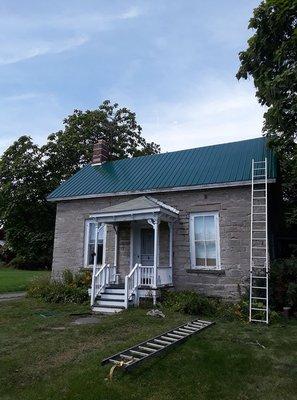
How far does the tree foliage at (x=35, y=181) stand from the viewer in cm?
3172

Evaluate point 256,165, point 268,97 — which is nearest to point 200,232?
point 256,165

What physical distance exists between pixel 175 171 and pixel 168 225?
2519 mm

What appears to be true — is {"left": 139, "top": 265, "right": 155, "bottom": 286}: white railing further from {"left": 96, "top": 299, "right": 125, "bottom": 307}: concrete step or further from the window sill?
the window sill

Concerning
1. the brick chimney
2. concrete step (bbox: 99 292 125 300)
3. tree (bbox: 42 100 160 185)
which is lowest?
concrete step (bbox: 99 292 125 300)

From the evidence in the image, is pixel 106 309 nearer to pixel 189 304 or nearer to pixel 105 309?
pixel 105 309

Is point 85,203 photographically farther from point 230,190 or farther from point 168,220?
point 230,190

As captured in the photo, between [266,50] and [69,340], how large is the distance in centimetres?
1090

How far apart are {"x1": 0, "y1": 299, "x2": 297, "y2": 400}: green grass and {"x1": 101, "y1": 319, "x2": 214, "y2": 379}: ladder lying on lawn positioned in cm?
14

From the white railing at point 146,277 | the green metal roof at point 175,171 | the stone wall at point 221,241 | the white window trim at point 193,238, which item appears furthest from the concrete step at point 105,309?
the green metal roof at point 175,171

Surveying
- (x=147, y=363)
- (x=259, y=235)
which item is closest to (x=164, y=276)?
(x=259, y=235)

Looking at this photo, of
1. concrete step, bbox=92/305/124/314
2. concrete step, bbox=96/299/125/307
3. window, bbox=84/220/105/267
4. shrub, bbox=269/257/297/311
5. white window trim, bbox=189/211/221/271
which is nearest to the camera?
shrub, bbox=269/257/297/311

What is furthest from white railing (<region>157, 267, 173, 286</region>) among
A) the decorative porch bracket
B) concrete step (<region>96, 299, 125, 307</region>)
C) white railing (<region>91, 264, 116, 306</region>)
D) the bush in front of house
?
the bush in front of house

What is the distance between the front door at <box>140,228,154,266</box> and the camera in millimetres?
14602

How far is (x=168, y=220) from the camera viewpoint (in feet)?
44.1
